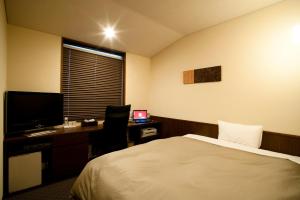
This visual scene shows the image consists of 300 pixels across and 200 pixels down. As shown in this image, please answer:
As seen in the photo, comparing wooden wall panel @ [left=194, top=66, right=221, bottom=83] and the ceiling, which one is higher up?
the ceiling

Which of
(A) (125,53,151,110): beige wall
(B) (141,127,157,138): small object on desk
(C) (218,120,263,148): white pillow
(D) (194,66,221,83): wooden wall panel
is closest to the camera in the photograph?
(C) (218,120,263,148): white pillow

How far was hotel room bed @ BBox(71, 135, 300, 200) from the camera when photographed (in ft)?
3.64

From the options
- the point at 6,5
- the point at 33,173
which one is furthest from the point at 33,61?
the point at 33,173

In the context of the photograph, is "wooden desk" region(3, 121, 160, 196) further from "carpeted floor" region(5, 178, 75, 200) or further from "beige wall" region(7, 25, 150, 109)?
"beige wall" region(7, 25, 150, 109)

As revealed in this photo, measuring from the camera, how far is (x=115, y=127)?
9.09ft

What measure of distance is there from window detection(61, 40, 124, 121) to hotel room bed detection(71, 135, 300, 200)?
180 cm

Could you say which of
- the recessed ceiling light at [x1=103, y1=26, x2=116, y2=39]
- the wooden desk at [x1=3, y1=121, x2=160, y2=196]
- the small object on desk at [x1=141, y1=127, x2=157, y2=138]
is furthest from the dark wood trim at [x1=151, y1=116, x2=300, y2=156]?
the recessed ceiling light at [x1=103, y1=26, x2=116, y2=39]

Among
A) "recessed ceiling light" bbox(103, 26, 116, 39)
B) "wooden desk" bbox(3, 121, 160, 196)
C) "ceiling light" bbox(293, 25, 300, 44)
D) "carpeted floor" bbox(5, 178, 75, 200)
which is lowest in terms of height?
"carpeted floor" bbox(5, 178, 75, 200)

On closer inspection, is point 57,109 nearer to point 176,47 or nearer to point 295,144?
point 176,47

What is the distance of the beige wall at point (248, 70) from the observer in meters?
2.16

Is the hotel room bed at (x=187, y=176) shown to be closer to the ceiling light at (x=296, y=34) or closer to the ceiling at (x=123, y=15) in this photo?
the ceiling light at (x=296, y=34)

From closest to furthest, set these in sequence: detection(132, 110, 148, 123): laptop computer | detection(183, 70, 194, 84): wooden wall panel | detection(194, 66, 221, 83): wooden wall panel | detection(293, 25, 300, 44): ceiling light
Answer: detection(293, 25, 300, 44): ceiling light
detection(194, 66, 221, 83): wooden wall panel
detection(183, 70, 194, 84): wooden wall panel
detection(132, 110, 148, 123): laptop computer

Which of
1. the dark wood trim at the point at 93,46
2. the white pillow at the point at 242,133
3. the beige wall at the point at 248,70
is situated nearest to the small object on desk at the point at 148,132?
the beige wall at the point at 248,70

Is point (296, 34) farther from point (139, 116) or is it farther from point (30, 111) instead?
point (30, 111)
